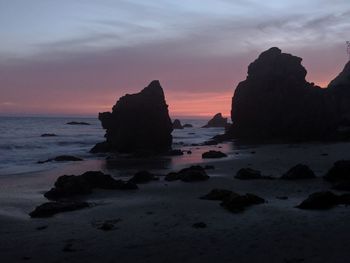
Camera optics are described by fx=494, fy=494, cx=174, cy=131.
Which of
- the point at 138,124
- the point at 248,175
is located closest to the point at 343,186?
the point at 248,175

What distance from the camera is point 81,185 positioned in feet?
83.2

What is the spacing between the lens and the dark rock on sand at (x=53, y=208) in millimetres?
19438

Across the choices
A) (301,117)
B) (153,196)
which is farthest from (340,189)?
(301,117)

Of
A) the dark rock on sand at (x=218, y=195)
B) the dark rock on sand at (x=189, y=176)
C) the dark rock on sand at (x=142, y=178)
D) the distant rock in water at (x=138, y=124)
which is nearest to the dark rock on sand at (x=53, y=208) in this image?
the dark rock on sand at (x=218, y=195)

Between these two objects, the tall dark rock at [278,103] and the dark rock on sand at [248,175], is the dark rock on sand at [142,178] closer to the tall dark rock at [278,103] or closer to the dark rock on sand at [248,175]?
the dark rock on sand at [248,175]

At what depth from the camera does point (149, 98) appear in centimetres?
6481

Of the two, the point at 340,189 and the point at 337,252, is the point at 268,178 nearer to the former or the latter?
the point at 340,189

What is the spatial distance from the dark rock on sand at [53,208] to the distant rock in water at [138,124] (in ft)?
128

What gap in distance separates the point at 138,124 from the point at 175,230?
151ft

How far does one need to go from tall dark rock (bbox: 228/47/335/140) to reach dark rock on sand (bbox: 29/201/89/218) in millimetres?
58030

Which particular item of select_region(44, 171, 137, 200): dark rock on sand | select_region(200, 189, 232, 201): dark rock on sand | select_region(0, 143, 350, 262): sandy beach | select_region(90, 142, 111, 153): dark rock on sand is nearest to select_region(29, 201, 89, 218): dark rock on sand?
select_region(0, 143, 350, 262): sandy beach

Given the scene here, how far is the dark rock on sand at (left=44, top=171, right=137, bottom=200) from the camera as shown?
969 inches

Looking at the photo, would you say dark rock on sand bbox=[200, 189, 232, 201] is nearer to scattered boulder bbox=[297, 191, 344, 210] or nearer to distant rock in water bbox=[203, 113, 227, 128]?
scattered boulder bbox=[297, 191, 344, 210]

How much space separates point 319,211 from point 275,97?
212 feet
